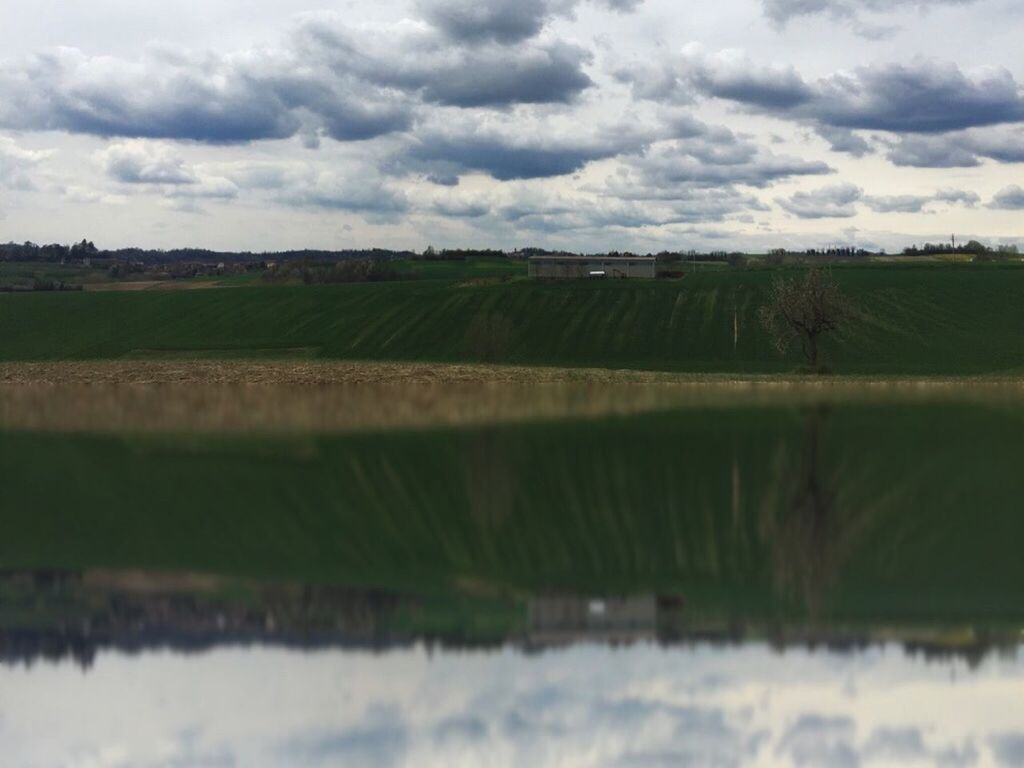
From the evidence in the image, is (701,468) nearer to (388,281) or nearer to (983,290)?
(983,290)

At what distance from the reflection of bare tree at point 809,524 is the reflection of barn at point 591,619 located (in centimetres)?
220

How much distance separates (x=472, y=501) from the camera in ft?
77.7

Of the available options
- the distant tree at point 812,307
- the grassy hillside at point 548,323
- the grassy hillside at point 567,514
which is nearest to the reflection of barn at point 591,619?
the grassy hillside at point 567,514

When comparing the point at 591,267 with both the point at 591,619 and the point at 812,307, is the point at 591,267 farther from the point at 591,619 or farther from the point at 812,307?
the point at 591,619

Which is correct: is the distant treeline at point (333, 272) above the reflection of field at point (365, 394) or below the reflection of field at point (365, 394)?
above

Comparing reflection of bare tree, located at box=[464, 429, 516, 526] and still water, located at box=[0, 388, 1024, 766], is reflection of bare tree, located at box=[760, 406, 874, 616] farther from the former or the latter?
reflection of bare tree, located at box=[464, 429, 516, 526]

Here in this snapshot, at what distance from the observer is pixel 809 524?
817 inches

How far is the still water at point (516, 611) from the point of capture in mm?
10984

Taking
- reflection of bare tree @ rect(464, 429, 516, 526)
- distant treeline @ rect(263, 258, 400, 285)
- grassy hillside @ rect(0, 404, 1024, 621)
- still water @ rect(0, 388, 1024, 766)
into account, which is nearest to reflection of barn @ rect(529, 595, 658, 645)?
still water @ rect(0, 388, 1024, 766)

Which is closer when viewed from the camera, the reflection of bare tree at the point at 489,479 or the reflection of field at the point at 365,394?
the reflection of bare tree at the point at 489,479

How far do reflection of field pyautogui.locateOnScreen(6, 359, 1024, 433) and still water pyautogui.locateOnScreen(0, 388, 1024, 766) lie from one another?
1402cm

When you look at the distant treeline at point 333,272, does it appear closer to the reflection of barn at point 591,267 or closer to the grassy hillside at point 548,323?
the grassy hillside at point 548,323

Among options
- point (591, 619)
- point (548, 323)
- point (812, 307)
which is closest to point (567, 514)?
point (591, 619)

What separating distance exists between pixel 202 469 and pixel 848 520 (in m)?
17.2
